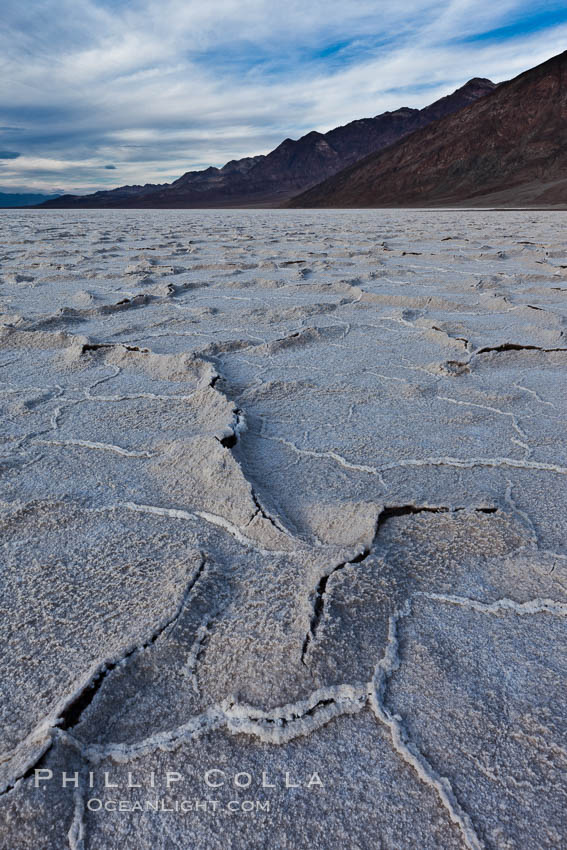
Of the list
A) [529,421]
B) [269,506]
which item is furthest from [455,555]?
[529,421]

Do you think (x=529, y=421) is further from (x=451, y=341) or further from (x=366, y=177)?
(x=366, y=177)

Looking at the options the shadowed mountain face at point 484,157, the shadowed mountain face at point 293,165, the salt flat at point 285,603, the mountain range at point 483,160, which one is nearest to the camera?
the salt flat at point 285,603

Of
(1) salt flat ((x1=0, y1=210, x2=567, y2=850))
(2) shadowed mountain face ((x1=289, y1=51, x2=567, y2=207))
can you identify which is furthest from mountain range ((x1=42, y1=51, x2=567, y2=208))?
(1) salt flat ((x1=0, y1=210, x2=567, y2=850))

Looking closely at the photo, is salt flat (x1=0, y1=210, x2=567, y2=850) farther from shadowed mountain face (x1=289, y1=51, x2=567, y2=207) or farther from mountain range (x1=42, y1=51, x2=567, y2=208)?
shadowed mountain face (x1=289, y1=51, x2=567, y2=207)

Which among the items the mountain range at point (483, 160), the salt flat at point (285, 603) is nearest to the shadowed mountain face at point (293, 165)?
the mountain range at point (483, 160)

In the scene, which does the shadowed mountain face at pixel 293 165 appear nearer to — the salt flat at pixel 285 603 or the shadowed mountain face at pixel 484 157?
the shadowed mountain face at pixel 484 157

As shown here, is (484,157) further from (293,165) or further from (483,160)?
(293,165)
